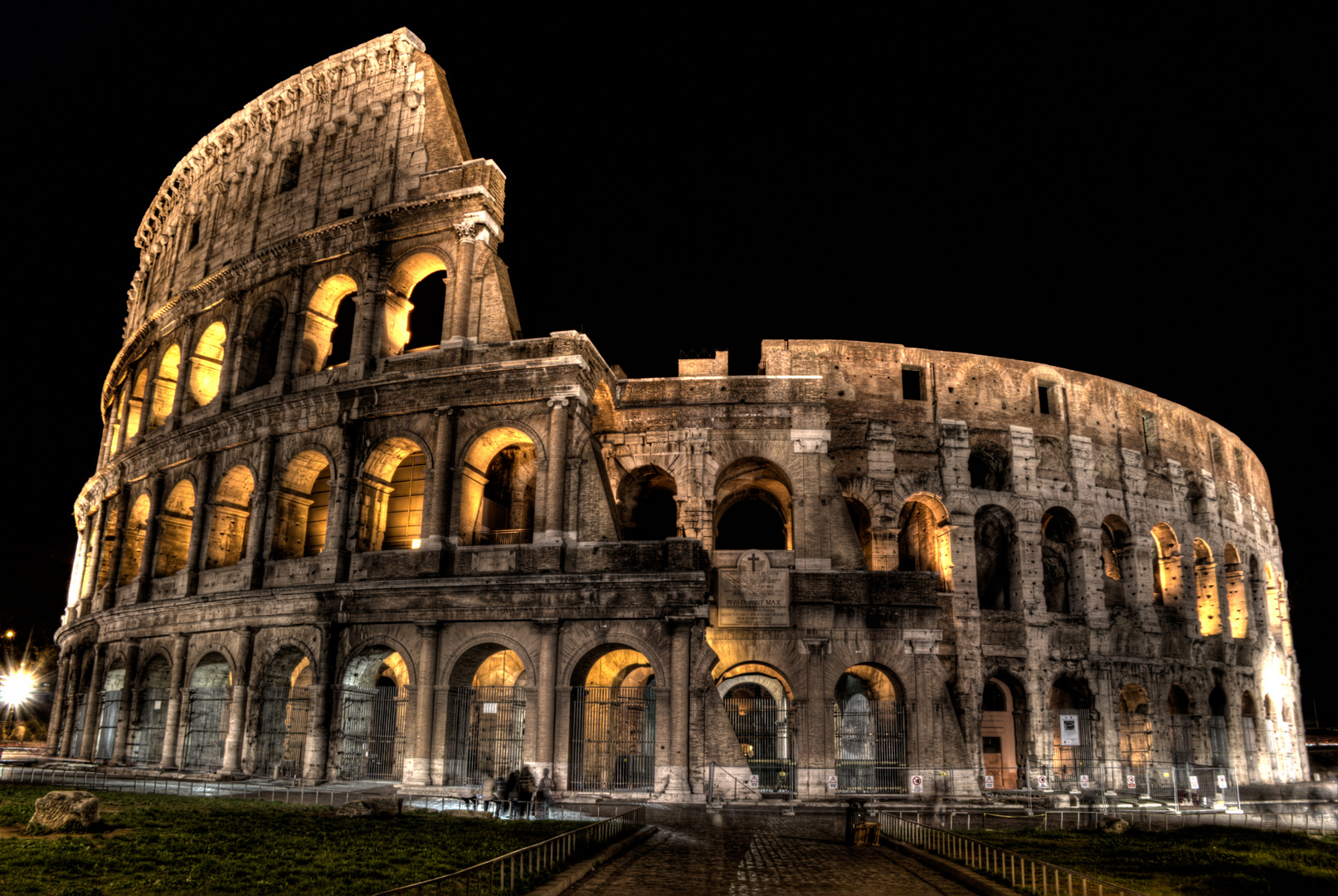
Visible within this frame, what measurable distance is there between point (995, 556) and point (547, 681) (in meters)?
13.7

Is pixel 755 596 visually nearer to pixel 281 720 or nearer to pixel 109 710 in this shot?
pixel 281 720

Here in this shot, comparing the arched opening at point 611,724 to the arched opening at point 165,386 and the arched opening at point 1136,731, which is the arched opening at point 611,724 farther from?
the arched opening at point 165,386

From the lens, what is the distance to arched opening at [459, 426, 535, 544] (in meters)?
19.4

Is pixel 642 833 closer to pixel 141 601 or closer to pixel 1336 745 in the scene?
pixel 141 601

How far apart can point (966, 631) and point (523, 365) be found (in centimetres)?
1277

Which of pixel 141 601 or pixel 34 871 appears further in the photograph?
pixel 141 601

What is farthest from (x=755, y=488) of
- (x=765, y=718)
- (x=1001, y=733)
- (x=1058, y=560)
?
(x=1058, y=560)

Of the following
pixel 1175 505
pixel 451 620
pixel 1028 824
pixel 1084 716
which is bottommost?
pixel 1028 824

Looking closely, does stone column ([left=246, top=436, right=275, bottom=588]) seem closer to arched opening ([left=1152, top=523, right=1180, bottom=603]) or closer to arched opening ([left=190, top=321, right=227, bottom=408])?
arched opening ([left=190, top=321, right=227, bottom=408])

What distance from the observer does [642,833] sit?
1189cm

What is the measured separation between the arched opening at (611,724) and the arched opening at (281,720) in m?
5.88

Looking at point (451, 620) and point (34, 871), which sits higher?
point (451, 620)

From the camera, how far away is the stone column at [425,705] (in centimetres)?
1744

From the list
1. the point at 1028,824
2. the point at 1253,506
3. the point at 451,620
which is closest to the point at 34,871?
the point at 451,620
